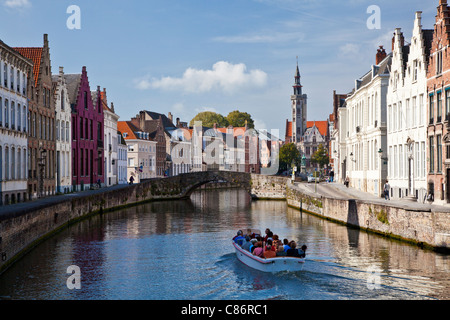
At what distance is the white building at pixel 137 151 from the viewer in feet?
291

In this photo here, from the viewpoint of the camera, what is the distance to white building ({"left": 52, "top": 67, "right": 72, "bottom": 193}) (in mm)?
52312

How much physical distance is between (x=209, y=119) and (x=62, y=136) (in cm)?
8254

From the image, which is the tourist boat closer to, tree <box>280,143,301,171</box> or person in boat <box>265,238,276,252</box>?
person in boat <box>265,238,276,252</box>

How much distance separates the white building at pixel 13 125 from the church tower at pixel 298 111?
136 metres

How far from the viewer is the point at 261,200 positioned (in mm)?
71125

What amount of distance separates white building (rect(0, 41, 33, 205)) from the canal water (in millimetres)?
4401

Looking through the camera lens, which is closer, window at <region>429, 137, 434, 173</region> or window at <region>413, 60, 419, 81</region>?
window at <region>429, 137, 434, 173</region>

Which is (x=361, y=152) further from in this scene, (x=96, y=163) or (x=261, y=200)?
(x=96, y=163)

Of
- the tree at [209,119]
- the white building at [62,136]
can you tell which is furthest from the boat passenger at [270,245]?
the tree at [209,119]

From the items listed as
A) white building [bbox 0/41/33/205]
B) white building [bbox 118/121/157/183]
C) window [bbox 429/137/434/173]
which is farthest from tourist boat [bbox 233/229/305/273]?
white building [bbox 118/121/157/183]

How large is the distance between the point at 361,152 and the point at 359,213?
59.9ft

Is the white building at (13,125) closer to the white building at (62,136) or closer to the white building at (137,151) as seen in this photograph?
the white building at (62,136)
